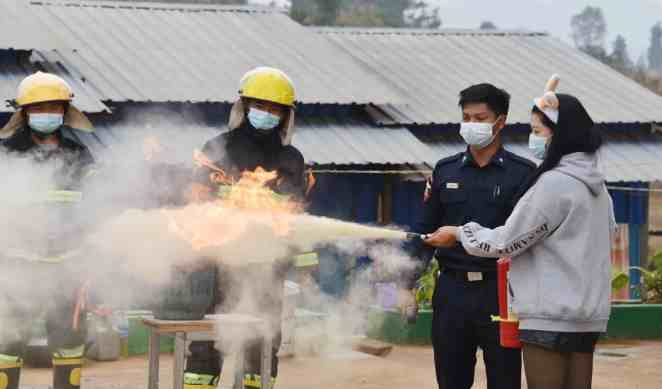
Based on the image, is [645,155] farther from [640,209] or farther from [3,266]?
[3,266]

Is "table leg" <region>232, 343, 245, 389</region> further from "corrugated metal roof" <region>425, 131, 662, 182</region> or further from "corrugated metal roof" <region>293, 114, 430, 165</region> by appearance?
"corrugated metal roof" <region>425, 131, 662, 182</region>

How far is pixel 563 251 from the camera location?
6.69 meters

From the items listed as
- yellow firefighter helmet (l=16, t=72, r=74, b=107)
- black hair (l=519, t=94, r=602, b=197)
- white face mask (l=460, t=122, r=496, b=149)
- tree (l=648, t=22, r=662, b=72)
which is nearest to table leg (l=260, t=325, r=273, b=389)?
white face mask (l=460, t=122, r=496, b=149)

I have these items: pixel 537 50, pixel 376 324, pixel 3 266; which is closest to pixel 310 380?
pixel 376 324

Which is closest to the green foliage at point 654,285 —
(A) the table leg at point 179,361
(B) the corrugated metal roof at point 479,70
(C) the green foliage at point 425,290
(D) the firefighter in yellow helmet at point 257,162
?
(B) the corrugated metal roof at point 479,70

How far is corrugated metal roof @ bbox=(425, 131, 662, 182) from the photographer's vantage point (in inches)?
784

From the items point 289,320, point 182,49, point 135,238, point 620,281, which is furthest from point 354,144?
point 135,238

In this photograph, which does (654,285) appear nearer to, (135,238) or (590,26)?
(135,238)

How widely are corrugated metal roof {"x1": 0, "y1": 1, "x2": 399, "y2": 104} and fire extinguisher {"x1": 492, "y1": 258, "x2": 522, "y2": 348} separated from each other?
10.3m

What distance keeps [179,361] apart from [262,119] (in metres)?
1.80

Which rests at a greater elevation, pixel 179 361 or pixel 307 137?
pixel 307 137

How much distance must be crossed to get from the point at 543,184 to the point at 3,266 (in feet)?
13.6

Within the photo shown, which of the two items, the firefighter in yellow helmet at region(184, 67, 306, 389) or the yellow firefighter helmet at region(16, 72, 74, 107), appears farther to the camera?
the yellow firefighter helmet at region(16, 72, 74, 107)

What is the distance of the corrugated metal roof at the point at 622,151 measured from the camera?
784 inches
